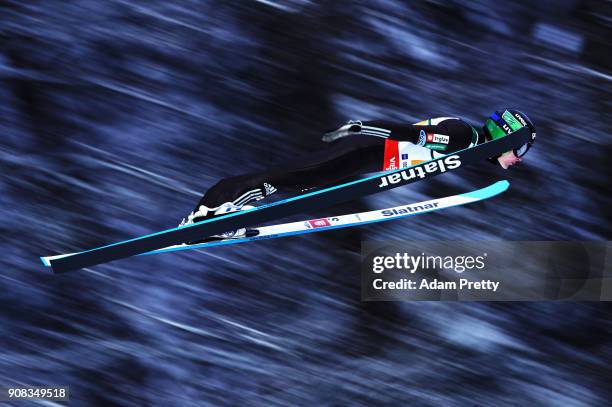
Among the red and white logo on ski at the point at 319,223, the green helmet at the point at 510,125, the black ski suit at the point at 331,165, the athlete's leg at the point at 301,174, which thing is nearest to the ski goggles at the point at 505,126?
the green helmet at the point at 510,125

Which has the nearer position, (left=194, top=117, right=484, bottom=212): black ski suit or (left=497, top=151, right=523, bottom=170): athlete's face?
(left=194, top=117, right=484, bottom=212): black ski suit

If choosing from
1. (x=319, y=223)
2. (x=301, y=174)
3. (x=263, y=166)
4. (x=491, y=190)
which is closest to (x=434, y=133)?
(x=301, y=174)

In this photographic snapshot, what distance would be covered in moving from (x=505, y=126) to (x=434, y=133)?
565 mm

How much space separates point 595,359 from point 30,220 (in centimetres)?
522

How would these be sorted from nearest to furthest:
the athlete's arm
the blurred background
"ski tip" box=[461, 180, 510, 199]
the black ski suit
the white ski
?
the athlete's arm
the black ski suit
the white ski
"ski tip" box=[461, 180, 510, 199]
the blurred background

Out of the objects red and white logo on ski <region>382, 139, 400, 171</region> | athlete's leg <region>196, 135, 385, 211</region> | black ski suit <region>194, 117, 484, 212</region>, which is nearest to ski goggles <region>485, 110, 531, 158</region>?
black ski suit <region>194, 117, 484, 212</region>

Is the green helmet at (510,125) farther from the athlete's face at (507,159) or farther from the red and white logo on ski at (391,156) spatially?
the red and white logo on ski at (391,156)

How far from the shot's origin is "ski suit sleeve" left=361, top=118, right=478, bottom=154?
670 cm

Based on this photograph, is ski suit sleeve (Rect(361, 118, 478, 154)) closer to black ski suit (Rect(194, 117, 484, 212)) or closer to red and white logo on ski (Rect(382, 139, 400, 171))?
black ski suit (Rect(194, 117, 484, 212))

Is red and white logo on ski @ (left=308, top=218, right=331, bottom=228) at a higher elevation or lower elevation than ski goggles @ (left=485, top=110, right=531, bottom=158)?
lower

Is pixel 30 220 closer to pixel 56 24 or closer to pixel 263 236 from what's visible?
pixel 56 24

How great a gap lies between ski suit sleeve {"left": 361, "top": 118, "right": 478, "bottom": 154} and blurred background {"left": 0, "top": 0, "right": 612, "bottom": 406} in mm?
1162

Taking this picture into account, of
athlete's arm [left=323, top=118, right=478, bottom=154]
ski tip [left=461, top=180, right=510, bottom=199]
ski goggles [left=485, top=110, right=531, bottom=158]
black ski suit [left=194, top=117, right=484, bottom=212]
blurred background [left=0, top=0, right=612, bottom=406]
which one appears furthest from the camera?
blurred background [left=0, top=0, right=612, bottom=406]

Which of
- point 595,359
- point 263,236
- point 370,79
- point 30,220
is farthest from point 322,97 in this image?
point 595,359
